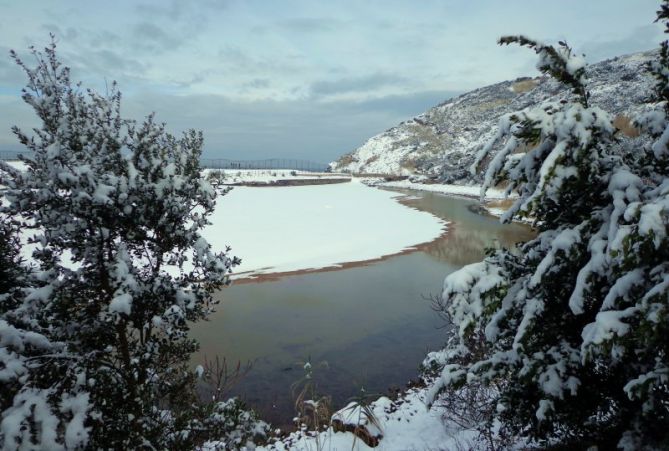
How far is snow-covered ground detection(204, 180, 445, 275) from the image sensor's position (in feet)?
68.2

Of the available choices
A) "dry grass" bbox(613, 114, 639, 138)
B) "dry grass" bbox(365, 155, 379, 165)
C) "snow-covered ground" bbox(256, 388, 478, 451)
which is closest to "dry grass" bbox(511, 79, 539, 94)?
"dry grass" bbox(365, 155, 379, 165)

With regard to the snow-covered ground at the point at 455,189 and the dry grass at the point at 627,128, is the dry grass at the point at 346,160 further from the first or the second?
the dry grass at the point at 627,128

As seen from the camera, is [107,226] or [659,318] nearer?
[659,318]

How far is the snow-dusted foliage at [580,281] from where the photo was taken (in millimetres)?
2580

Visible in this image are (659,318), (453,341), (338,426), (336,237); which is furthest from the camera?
(336,237)

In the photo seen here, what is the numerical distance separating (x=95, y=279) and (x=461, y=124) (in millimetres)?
133171

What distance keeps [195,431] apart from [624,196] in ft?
16.0

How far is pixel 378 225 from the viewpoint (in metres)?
30.1

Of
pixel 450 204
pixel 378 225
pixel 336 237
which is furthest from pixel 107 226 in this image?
pixel 450 204

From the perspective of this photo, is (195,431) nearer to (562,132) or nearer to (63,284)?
(63,284)

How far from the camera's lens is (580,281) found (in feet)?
9.37

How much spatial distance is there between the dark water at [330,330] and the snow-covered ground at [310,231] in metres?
2.52

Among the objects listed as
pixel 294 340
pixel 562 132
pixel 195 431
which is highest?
pixel 562 132

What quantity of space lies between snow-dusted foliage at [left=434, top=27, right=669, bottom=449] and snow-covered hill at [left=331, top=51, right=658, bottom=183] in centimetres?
6820
